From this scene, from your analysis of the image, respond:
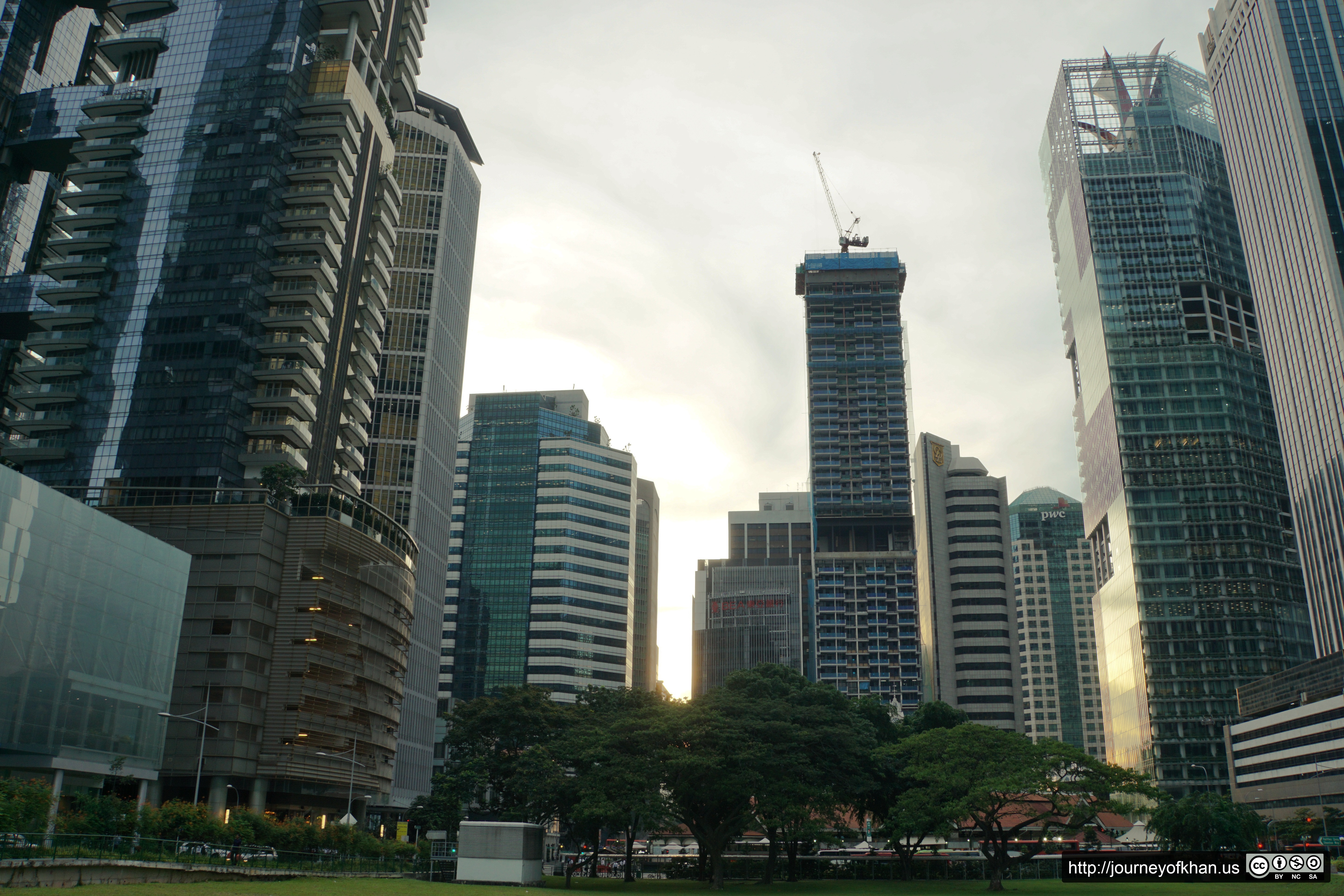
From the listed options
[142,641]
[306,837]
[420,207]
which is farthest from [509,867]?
[420,207]

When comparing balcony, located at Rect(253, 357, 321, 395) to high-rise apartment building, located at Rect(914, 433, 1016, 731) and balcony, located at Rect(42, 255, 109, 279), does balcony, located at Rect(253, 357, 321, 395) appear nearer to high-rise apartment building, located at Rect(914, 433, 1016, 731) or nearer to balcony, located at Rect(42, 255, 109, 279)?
balcony, located at Rect(42, 255, 109, 279)

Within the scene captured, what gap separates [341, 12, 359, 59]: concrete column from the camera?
128625 mm

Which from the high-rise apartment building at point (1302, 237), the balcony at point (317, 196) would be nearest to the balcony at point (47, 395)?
the balcony at point (317, 196)

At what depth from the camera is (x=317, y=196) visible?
4621 inches

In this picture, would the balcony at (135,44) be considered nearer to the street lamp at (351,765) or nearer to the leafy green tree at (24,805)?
the street lamp at (351,765)

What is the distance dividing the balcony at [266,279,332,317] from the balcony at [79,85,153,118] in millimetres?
29760

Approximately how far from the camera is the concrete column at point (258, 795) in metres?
83.9

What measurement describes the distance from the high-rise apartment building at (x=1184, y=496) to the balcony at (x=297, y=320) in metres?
141

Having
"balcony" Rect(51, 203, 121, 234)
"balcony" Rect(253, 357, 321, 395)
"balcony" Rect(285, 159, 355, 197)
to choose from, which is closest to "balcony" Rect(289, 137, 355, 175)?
"balcony" Rect(285, 159, 355, 197)

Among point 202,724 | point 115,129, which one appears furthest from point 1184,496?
point 115,129

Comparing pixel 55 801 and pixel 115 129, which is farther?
pixel 115 129

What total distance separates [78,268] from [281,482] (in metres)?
46.1

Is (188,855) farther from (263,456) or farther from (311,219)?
(311,219)

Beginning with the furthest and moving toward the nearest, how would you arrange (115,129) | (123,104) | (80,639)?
(123,104), (115,129), (80,639)
